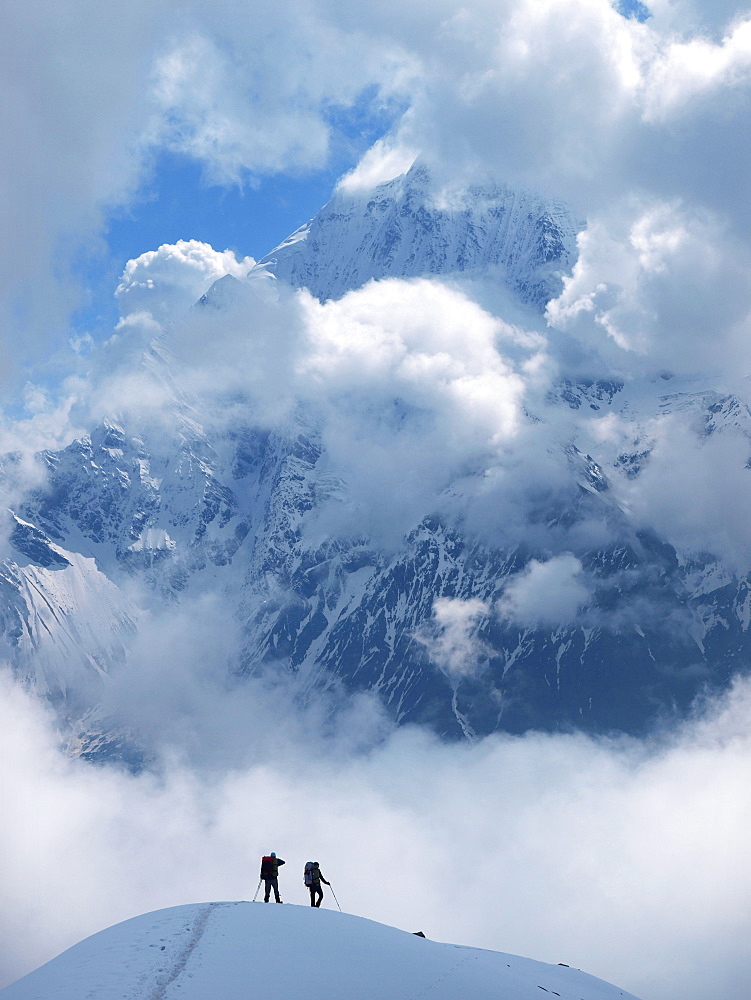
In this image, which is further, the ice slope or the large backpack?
the large backpack

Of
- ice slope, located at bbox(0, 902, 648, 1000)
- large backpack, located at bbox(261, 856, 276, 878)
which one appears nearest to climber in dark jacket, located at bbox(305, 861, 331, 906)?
large backpack, located at bbox(261, 856, 276, 878)

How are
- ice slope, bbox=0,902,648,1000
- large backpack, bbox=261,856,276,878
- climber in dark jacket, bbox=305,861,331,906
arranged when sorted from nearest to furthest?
ice slope, bbox=0,902,648,1000
large backpack, bbox=261,856,276,878
climber in dark jacket, bbox=305,861,331,906

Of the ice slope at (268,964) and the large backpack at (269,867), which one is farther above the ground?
the large backpack at (269,867)

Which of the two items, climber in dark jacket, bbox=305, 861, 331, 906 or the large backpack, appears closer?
the large backpack

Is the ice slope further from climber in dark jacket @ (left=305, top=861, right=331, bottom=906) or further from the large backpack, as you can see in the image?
climber in dark jacket @ (left=305, top=861, right=331, bottom=906)

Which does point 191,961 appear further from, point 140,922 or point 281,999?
point 140,922

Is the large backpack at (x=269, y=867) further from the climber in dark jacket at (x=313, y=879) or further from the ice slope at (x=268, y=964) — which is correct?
the ice slope at (x=268, y=964)

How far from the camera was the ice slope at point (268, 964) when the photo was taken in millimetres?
44062

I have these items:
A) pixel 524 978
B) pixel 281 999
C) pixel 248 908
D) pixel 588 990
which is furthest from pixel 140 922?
pixel 588 990

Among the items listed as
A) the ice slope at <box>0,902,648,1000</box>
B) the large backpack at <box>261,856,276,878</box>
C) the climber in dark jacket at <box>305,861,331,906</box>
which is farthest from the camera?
the climber in dark jacket at <box>305,861,331,906</box>

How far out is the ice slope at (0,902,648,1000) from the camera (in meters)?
44.1

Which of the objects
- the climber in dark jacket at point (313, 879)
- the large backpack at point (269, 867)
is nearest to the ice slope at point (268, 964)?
the large backpack at point (269, 867)

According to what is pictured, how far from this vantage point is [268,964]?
4641 centimetres

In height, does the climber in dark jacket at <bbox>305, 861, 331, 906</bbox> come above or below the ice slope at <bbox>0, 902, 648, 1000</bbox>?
above
